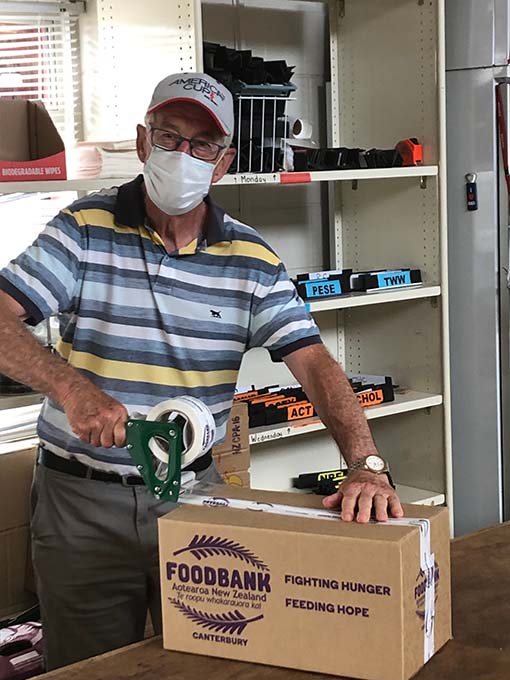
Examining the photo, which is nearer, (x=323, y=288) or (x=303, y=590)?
(x=303, y=590)

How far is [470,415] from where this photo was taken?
4.16 meters

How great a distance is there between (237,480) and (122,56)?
1.27 metres

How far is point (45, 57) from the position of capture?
10.7 feet

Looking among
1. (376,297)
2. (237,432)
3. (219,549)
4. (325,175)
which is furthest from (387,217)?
(219,549)

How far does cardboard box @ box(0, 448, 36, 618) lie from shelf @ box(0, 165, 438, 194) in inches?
28.9

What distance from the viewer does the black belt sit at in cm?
206

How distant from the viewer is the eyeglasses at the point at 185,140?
7.27 feet

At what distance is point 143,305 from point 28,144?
2.88 feet

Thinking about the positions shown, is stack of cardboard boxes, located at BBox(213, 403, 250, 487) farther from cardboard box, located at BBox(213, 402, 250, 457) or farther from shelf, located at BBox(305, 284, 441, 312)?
shelf, located at BBox(305, 284, 441, 312)

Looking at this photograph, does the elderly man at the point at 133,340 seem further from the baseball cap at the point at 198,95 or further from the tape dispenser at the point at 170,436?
the tape dispenser at the point at 170,436

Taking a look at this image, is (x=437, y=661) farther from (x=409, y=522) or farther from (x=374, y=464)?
(x=374, y=464)

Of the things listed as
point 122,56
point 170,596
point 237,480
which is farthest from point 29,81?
point 170,596

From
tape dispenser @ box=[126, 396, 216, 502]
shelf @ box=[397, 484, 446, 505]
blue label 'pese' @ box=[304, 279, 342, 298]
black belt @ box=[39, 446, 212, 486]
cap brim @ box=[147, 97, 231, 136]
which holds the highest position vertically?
cap brim @ box=[147, 97, 231, 136]

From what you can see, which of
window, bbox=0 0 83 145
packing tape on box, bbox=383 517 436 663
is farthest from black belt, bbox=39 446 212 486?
window, bbox=0 0 83 145
